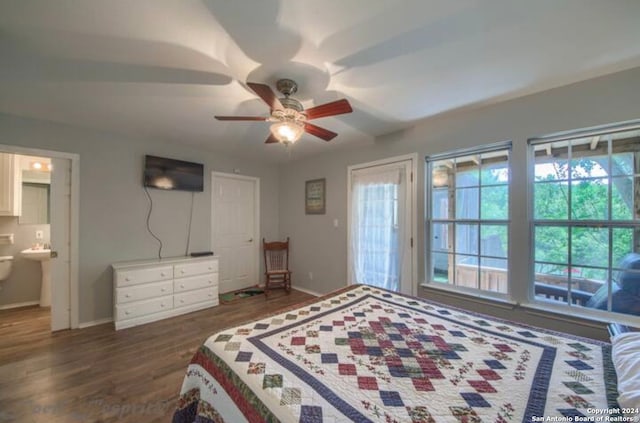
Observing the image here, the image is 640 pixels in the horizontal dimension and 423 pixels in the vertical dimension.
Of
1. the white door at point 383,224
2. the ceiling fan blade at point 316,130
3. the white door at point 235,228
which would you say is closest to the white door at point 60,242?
the white door at point 235,228

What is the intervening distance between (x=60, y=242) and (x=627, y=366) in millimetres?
4510

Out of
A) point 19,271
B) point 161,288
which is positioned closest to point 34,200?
point 19,271

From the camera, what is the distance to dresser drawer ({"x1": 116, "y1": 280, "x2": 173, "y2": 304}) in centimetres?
280

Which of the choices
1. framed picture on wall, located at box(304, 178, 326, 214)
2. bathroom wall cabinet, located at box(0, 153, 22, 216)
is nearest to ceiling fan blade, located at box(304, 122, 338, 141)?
framed picture on wall, located at box(304, 178, 326, 214)

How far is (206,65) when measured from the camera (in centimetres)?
170

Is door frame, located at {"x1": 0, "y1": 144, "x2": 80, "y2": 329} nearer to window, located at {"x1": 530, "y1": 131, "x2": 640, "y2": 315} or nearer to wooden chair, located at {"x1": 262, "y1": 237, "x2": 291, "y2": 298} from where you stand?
wooden chair, located at {"x1": 262, "y1": 237, "x2": 291, "y2": 298}

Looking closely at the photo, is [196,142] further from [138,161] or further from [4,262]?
[4,262]

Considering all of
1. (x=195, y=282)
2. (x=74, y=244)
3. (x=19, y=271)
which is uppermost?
(x=74, y=244)

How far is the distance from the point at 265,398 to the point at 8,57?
2.59 meters

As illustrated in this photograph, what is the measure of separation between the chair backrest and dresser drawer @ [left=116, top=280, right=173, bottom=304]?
1563 mm

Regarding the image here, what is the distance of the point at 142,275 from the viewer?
115 inches

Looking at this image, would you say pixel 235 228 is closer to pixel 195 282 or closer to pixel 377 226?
pixel 195 282

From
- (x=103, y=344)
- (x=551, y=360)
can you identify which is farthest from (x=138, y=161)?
(x=551, y=360)

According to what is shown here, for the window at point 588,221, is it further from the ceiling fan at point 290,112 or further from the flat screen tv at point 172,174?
the flat screen tv at point 172,174
